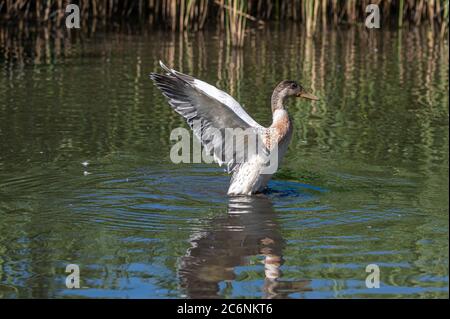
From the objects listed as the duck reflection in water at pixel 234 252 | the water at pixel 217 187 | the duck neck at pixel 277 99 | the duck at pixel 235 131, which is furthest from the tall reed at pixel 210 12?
the duck reflection in water at pixel 234 252

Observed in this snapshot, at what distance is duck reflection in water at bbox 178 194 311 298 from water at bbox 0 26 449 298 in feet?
0.07

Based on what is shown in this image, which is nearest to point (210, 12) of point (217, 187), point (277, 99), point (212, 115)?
point (277, 99)

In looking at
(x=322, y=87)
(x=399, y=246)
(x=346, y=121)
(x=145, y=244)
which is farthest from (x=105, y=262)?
(x=322, y=87)

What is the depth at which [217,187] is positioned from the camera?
933cm

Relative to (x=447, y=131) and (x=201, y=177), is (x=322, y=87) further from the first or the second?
(x=201, y=177)

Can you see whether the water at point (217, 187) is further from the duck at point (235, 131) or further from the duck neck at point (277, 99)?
the duck neck at point (277, 99)

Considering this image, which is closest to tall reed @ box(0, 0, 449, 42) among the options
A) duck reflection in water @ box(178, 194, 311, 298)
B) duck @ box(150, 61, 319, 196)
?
duck @ box(150, 61, 319, 196)

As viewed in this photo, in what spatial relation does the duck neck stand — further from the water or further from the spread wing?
the water

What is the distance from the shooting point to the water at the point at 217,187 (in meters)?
6.69

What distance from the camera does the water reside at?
21.9ft

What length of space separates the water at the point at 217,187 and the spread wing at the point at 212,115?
431 mm

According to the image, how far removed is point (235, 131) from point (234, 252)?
72.5 inches

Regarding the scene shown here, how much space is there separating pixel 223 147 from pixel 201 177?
0.65m

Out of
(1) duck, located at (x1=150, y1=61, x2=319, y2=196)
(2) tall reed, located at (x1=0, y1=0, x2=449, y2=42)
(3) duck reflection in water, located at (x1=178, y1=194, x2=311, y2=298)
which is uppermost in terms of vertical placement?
(2) tall reed, located at (x1=0, y1=0, x2=449, y2=42)
